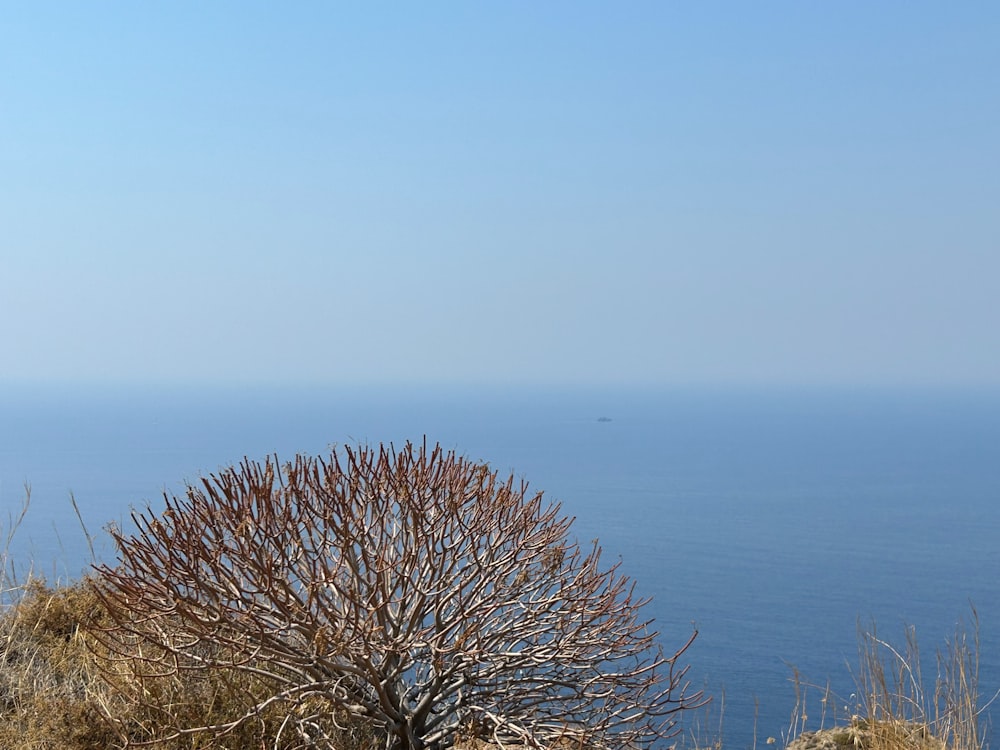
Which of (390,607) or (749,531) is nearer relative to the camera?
(390,607)

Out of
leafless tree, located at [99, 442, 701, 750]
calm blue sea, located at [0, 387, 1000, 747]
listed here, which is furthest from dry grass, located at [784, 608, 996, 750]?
calm blue sea, located at [0, 387, 1000, 747]

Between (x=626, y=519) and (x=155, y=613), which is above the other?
(x=155, y=613)

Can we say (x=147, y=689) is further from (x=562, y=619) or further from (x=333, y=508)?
(x=562, y=619)

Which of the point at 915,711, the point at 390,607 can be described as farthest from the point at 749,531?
the point at 390,607

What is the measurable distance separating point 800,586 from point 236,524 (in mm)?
83686

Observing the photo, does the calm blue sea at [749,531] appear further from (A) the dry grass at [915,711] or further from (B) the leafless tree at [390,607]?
(A) the dry grass at [915,711]

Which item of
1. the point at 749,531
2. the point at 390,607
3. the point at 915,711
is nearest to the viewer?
the point at 390,607

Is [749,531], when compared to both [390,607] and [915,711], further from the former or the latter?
[390,607]

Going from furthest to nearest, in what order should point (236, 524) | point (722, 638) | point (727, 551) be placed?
point (727, 551) < point (722, 638) < point (236, 524)

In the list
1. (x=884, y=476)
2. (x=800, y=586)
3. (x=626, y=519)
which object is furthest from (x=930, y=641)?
(x=884, y=476)

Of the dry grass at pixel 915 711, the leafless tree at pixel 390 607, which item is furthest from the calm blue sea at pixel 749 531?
the dry grass at pixel 915 711

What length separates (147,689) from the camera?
6598mm

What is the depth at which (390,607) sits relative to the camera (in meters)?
6.36

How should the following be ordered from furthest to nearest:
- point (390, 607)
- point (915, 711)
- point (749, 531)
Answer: point (749, 531)
point (915, 711)
point (390, 607)
